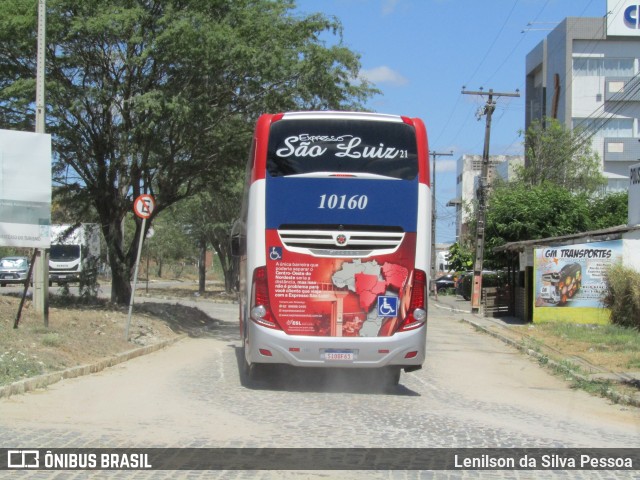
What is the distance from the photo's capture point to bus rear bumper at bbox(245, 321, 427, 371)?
1109 cm

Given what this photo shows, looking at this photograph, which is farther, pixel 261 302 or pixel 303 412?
pixel 261 302

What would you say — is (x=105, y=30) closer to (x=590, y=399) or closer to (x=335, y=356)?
(x=335, y=356)

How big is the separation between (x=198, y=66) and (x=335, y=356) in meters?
11.8

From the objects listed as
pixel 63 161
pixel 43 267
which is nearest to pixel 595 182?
pixel 63 161

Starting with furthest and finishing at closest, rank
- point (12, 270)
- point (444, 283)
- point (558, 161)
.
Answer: point (444, 283), point (558, 161), point (12, 270)

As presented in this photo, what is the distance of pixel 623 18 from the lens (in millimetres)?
57062

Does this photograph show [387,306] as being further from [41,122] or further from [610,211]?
[610,211]

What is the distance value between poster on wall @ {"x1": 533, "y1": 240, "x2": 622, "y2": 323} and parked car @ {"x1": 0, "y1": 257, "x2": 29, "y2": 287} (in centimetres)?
2769

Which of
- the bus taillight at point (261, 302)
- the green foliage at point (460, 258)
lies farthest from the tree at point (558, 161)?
the bus taillight at point (261, 302)

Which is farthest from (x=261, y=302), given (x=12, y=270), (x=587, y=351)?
(x=12, y=270)

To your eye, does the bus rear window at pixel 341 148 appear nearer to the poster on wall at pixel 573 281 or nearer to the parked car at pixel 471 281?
the poster on wall at pixel 573 281

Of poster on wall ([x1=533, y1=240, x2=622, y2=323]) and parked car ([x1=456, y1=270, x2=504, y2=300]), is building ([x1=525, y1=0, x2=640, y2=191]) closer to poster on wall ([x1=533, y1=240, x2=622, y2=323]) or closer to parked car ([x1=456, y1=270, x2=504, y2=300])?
parked car ([x1=456, y1=270, x2=504, y2=300])

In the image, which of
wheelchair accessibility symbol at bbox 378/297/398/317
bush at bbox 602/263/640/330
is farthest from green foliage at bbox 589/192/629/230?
wheelchair accessibility symbol at bbox 378/297/398/317

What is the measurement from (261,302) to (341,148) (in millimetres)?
2557
